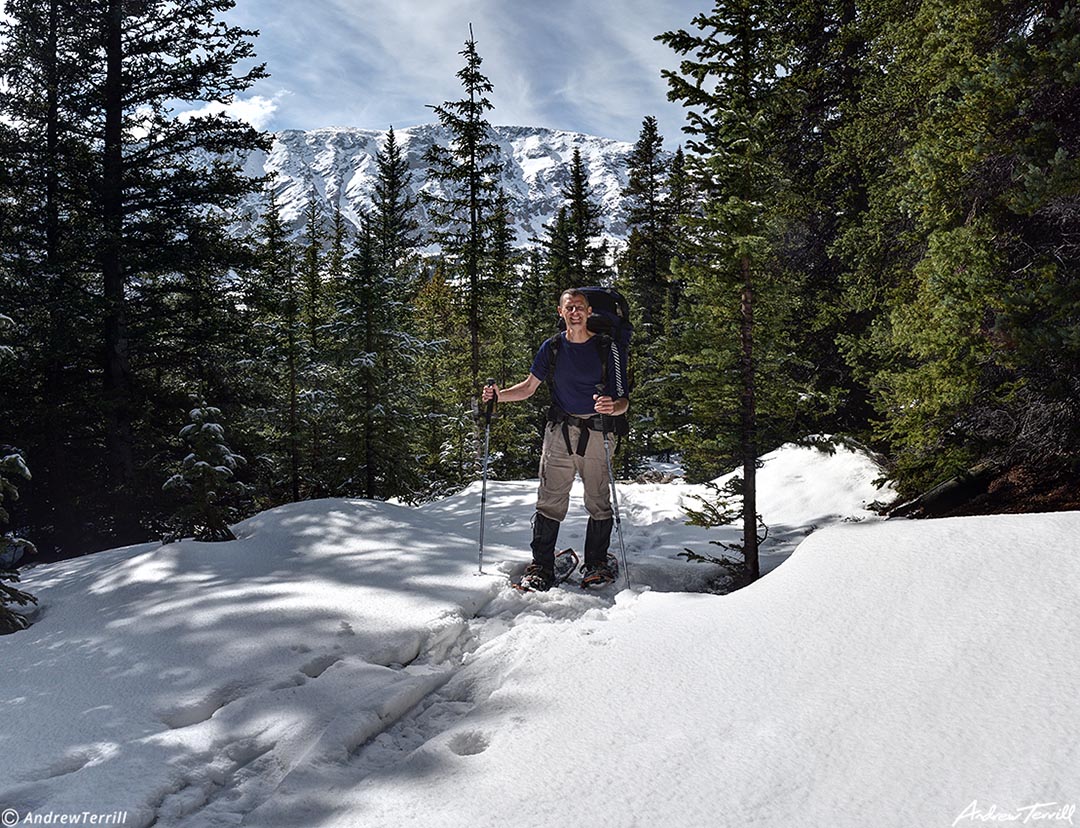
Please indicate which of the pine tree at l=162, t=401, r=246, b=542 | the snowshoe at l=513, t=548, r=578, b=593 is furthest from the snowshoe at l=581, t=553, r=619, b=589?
the pine tree at l=162, t=401, r=246, b=542

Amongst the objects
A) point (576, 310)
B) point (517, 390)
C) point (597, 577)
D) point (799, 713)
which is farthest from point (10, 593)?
point (799, 713)

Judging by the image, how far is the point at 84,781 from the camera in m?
2.41

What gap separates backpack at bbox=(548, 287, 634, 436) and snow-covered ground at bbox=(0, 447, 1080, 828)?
217 cm

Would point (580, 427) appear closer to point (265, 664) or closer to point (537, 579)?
point (537, 579)

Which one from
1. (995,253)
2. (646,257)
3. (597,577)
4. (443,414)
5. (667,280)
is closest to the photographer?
(597,577)

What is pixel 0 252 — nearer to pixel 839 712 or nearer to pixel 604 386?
pixel 604 386

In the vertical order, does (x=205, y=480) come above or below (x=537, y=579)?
above

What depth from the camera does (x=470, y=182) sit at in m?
21.5

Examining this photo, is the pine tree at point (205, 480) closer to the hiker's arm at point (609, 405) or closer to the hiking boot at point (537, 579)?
the hiking boot at point (537, 579)

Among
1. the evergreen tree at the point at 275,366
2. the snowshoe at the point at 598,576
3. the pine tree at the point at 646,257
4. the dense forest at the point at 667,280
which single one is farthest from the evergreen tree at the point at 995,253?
the pine tree at the point at 646,257

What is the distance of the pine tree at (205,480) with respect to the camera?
7457 mm

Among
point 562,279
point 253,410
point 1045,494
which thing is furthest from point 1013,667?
point 562,279

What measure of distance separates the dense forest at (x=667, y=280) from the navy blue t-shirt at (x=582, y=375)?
1.39 metres

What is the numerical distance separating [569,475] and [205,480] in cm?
508
